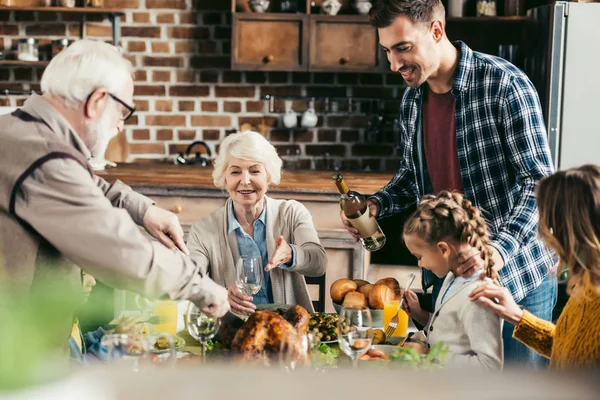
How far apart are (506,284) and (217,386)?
1.58 meters

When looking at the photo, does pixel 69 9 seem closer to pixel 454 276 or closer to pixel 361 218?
pixel 361 218

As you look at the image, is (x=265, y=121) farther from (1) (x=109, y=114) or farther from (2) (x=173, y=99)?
(1) (x=109, y=114)

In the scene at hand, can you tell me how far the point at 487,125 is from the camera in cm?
203

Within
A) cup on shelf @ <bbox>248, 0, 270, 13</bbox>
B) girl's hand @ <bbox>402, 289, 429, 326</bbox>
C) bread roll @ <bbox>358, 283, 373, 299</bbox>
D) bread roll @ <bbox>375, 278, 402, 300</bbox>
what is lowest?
girl's hand @ <bbox>402, 289, 429, 326</bbox>

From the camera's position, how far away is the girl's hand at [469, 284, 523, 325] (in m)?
1.58

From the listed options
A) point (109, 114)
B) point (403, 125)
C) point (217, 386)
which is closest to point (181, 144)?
point (403, 125)

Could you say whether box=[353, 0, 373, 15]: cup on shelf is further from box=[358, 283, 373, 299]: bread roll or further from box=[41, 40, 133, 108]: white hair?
box=[41, 40, 133, 108]: white hair

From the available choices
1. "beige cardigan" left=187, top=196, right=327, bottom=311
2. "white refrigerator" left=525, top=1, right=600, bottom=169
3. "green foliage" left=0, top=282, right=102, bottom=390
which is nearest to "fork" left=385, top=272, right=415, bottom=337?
"beige cardigan" left=187, top=196, right=327, bottom=311

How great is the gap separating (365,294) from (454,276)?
252mm

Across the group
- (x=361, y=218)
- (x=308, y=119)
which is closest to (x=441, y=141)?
(x=361, y=218)

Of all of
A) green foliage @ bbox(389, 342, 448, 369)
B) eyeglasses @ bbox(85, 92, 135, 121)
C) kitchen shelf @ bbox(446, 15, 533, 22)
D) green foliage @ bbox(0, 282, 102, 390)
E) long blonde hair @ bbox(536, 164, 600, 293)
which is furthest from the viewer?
kitchen shelf @ bbox(446, 15, 533, 22)

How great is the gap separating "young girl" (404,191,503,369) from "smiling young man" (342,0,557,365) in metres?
0.14

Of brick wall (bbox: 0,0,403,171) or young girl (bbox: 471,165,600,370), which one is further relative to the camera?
brick wall (bbox: 0,0,403,171)

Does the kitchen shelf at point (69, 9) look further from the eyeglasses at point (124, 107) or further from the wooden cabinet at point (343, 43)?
the eyeglasses at point (124, 107)
